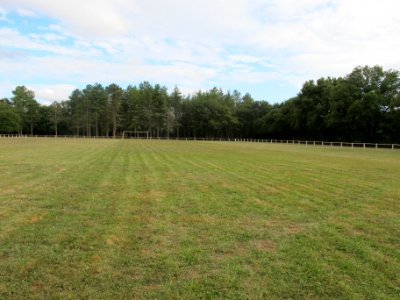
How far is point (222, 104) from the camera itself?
4717 inches

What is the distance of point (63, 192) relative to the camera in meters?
10.0

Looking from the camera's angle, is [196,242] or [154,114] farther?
[154,114]

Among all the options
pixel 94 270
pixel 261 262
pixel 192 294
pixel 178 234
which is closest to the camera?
pixel 192 294

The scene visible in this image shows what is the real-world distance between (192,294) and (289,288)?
1067 mm

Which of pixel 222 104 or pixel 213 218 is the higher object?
pixel 222 104

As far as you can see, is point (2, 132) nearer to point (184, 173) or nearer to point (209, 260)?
point (184, 173)

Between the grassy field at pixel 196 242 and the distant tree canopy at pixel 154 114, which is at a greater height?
the distant tree canopy at pixel 154 114

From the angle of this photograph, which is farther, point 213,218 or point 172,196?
point 172,196

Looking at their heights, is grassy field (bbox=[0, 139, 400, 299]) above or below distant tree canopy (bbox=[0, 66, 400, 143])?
below

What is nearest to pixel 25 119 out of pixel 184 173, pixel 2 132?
pixel 2 132

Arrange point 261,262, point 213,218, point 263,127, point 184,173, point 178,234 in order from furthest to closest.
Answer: point 263,127 < point 184,173 < point 213,218 < point 178,234 < point 261,262

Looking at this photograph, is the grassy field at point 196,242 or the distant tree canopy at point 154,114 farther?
the distant tree canopy at point 154,114

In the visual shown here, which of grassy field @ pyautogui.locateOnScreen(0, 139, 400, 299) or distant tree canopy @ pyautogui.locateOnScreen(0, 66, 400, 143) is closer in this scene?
grassy field @ pyautogui.locateOnScreen(0, 139, 400, 299)

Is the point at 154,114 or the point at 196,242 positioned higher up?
the point at 154,114
